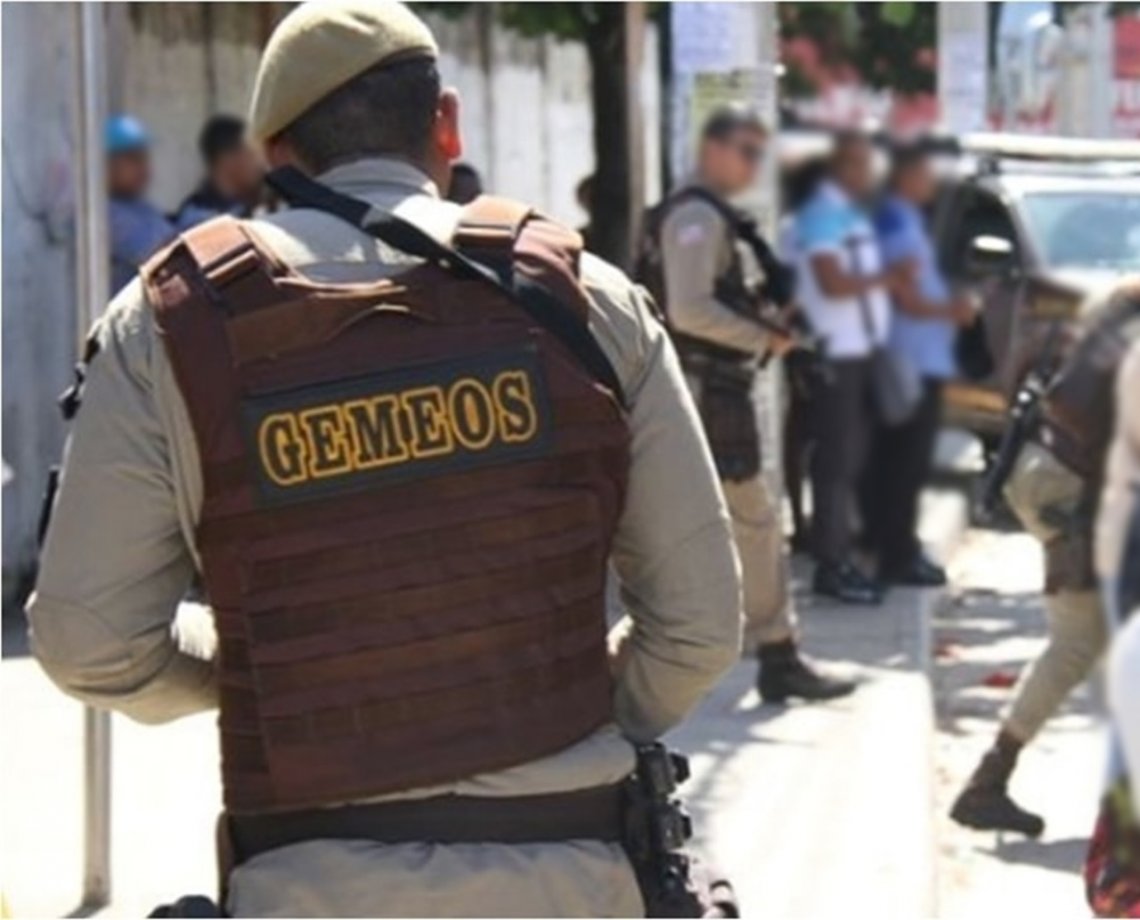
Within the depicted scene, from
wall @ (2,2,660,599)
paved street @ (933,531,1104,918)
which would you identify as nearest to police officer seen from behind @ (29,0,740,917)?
paved street @ (933,531,1104,918)

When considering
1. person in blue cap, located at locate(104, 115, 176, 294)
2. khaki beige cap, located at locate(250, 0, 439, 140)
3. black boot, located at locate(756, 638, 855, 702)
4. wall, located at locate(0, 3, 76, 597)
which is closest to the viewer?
khaki beige cap, located at locate(250, 0, 439, 140)

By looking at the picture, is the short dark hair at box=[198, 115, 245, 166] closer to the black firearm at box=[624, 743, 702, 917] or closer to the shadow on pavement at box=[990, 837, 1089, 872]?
the shadow on pavement at box=[990, 837, 1089, 872]

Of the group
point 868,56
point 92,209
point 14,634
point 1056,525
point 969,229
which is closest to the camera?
point 969,229

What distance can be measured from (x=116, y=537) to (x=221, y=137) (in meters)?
6.96

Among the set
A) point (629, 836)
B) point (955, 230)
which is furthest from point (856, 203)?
point (629, 836)

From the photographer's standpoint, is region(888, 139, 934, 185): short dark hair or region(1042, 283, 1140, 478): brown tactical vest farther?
region(888, 139, 934, 185): short dark hair

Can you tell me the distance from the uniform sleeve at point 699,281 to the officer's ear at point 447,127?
5017mm

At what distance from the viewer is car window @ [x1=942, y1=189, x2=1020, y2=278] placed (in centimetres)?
241

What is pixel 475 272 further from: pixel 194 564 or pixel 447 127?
pixel 194 564

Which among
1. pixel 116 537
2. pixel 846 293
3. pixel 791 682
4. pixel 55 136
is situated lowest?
pixel 791 682

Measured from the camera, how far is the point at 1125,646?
2.02 metres

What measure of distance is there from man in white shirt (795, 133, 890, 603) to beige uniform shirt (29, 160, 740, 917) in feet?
0.62

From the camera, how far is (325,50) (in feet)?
10.5

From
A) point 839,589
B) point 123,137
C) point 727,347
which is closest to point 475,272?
point 727,347
